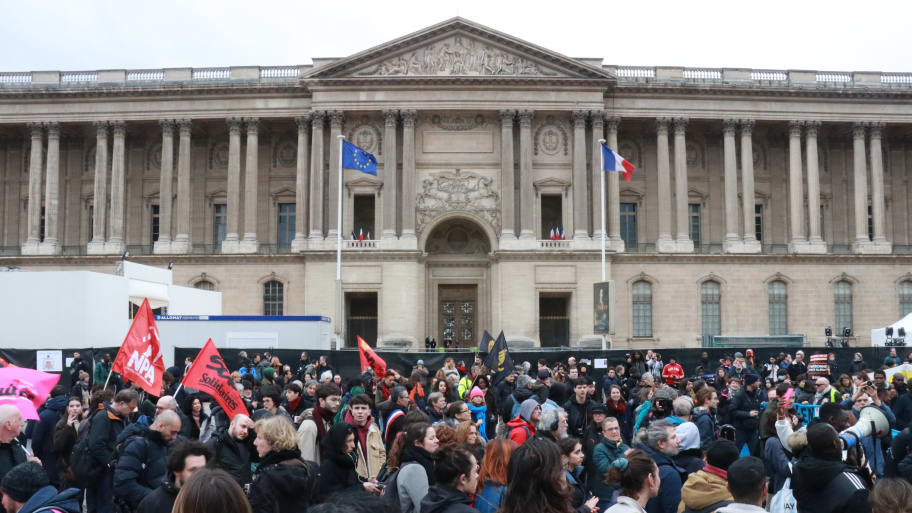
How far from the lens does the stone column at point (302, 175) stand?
5103 centimetres

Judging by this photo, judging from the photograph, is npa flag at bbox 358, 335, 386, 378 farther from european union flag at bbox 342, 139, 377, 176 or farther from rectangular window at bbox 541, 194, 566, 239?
rectangular window at bbox 541, 194, 566, 239

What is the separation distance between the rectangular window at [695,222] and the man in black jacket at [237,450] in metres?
48.2

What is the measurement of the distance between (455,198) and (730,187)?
1650 centimetres

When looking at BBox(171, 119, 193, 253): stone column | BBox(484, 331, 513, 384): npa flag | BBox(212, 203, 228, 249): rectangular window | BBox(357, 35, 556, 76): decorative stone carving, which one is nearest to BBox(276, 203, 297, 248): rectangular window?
BBox(212, 203, 228, 249): rectangular window

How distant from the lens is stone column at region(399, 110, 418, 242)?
4978cm

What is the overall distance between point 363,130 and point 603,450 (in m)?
42.6

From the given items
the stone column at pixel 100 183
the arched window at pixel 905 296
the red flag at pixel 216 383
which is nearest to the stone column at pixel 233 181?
the stone column at pixel 100 183

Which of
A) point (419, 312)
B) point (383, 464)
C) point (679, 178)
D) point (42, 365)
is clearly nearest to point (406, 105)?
point (419, 312)

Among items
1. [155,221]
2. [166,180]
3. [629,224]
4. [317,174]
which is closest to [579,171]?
[629,224]

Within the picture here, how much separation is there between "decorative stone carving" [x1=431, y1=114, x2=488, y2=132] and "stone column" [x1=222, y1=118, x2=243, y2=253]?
11852 mm

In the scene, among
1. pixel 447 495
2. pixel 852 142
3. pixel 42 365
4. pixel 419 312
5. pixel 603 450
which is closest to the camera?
pixel 447 495

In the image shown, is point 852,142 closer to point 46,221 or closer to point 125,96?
point 125,96

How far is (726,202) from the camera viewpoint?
5241 cm

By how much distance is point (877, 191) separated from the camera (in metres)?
52.6
